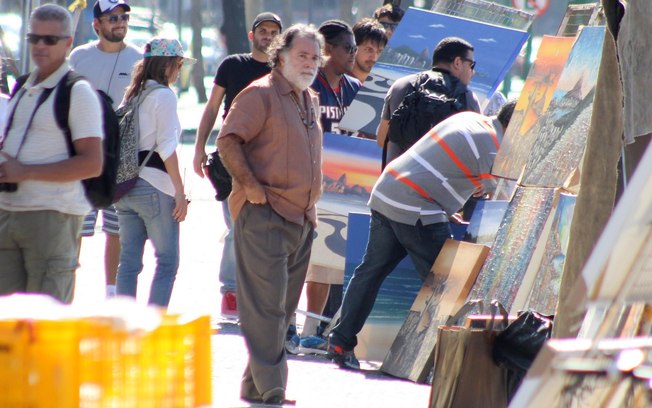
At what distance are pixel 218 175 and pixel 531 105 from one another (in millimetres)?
1823

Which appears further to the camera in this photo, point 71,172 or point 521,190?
point 521,190

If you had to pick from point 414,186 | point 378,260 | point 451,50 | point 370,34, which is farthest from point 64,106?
point 370,34

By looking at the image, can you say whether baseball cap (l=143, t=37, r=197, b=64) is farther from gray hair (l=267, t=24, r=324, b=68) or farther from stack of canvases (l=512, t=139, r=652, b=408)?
stack of canvases (l=512, t=139, r=652, b=408)

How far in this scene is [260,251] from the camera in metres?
5.65

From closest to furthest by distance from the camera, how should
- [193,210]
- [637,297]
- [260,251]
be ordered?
[637,297] < [260,251] < [193,210]

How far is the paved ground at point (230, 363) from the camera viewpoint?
6004 millimetres

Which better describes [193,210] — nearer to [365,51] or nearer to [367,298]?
[365,51]

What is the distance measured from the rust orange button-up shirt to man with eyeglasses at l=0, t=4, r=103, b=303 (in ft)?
2.86

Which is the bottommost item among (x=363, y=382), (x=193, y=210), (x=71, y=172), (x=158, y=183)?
(x=193, y=210)

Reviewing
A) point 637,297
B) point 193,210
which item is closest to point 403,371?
point 637,297

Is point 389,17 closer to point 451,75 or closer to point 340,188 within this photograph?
point 340,188

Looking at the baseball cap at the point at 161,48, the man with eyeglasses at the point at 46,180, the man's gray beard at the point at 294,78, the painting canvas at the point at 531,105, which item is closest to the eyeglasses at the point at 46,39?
the man with eyeglasses at the point at 46,180

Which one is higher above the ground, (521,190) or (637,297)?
(637,297)

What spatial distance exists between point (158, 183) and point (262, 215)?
1.40 metres
